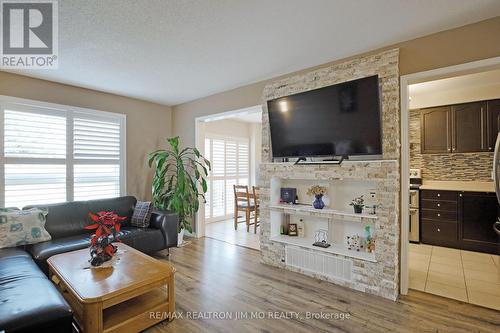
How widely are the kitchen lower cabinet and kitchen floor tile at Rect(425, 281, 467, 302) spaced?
1604mm

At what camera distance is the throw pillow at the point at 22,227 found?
2.77 metres

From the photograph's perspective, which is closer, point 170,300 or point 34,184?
point 170,300

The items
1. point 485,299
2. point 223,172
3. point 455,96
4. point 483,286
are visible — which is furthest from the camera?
point 223,172

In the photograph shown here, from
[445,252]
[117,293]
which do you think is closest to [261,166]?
[117,293]

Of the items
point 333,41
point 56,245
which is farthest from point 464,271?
point 56,245

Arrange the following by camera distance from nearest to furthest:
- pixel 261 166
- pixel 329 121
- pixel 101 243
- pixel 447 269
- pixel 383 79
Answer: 1. pixel 101 243
2. pixel 383 79
3. pixel 329 121
4. pixel 447 269
5. pixel 261 166

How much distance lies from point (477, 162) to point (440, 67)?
9.24 feet

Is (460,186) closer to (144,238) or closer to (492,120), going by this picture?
(492,120)

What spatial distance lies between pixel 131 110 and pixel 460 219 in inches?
225

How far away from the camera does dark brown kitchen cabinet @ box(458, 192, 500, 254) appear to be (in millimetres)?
3693

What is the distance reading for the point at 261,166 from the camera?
3.45m

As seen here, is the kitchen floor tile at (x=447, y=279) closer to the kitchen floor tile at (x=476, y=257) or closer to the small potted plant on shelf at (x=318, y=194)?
the kitchen floor tile at (x=476, y=257)

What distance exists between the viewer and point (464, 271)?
3.12 meters

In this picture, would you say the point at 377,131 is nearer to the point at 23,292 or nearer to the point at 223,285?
the point at 223,285
